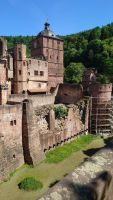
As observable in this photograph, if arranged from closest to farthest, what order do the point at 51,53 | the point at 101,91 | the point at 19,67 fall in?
1. the point at 101,91
2. the point at 19,67
3. the point at 51,53

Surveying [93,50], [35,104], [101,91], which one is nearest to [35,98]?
[35,104]

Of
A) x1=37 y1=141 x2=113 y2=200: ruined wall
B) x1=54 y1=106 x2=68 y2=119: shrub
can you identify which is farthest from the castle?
x1=37 y1=141 x2=113 y2=200: ruined wall

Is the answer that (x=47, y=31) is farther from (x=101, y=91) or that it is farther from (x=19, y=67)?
(x=101, y=91)

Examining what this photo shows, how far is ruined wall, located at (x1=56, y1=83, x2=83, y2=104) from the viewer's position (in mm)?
36938

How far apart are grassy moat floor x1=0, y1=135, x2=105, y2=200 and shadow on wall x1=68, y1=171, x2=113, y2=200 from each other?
12.8 meters

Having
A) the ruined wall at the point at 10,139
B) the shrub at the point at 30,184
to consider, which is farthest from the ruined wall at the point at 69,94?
the shrub at the point at 30,184

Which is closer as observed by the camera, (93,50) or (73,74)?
(73,74)

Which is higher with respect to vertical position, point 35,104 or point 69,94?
point 69,94

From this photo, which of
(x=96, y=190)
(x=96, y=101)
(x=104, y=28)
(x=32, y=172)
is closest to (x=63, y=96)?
(x=96, y=101)

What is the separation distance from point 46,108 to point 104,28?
69.4m

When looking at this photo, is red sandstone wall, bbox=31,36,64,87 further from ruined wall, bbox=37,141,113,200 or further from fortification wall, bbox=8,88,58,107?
ruined wall, bbox=37,141,113,200

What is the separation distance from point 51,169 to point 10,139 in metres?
3.93

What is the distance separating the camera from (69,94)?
38281mm

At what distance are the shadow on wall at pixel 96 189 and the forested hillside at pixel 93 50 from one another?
6160cm
